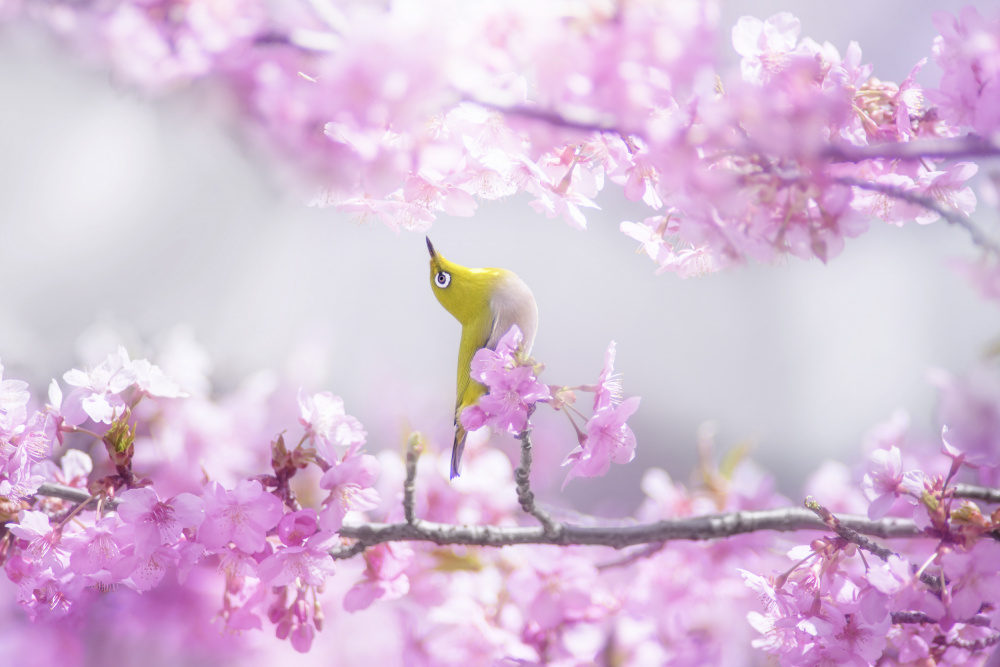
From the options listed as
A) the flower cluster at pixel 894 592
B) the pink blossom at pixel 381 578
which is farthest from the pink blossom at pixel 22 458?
the flower cluster at pixel 894 592

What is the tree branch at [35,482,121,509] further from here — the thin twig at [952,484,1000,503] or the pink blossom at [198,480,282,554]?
the thin twig at [952,484,1000,503]

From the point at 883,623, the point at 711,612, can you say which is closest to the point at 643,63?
the point at 883,623

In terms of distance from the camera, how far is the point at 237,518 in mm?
556

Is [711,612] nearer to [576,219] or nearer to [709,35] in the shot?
[576,219]

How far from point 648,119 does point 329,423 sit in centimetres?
40

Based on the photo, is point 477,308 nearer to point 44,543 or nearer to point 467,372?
point 467,372

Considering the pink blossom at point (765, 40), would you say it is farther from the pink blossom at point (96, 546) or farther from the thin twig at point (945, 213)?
the pink blossom at point (96, 546)

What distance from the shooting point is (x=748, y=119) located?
396mm

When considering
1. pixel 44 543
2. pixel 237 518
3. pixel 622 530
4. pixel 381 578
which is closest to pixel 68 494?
pixel 44 543

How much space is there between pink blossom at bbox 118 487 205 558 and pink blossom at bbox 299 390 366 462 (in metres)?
0.12

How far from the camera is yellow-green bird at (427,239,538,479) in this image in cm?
55

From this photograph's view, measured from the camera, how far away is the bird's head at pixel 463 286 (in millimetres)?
575

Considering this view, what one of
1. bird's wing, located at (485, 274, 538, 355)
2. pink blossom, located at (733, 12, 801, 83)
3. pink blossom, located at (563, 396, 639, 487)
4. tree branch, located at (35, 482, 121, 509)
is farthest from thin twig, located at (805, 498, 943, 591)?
tree branch, located at (35, 482, 121, 509)

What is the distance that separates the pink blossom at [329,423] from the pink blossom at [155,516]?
0.12m
